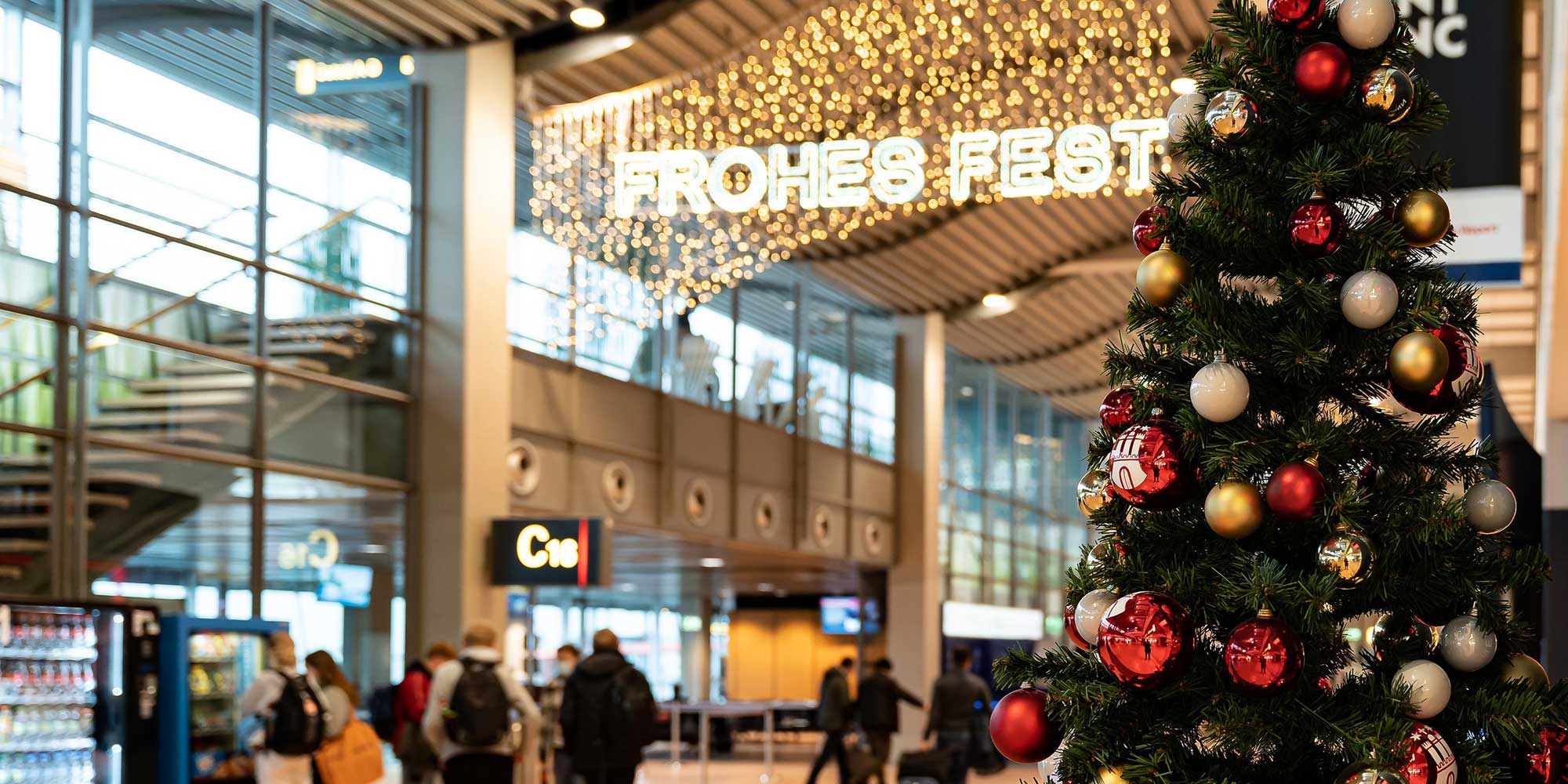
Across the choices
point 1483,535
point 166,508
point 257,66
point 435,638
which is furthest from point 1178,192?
point 435,638

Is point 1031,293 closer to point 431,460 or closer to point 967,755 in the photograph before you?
point 967,755

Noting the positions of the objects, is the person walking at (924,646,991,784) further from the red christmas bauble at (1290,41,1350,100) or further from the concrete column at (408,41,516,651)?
the red christmas bauble at (1290,41,1350,100)

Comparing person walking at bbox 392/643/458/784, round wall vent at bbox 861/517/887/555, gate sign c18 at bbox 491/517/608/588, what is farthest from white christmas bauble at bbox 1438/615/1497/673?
round wall vent at bbox 861/517/887/555

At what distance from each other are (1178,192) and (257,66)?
10.5 m

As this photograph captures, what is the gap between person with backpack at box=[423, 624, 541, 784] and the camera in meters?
8.80

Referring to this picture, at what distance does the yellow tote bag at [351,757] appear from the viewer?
30.4ft

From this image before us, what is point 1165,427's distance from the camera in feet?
8.80

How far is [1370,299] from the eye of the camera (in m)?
2.60

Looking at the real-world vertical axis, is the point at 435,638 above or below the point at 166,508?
below

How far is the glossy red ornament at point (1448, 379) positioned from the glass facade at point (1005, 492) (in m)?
24.0

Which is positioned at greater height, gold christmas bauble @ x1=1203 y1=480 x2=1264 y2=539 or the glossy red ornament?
the glossy red ornament

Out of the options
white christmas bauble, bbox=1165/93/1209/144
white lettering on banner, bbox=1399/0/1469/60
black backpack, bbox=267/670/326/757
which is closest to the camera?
white christmas bauble, bbox=1165/93/1209/144

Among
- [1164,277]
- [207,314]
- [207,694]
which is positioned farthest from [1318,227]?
[207,314]

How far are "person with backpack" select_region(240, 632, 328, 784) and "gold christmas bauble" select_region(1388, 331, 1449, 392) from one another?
716cm
